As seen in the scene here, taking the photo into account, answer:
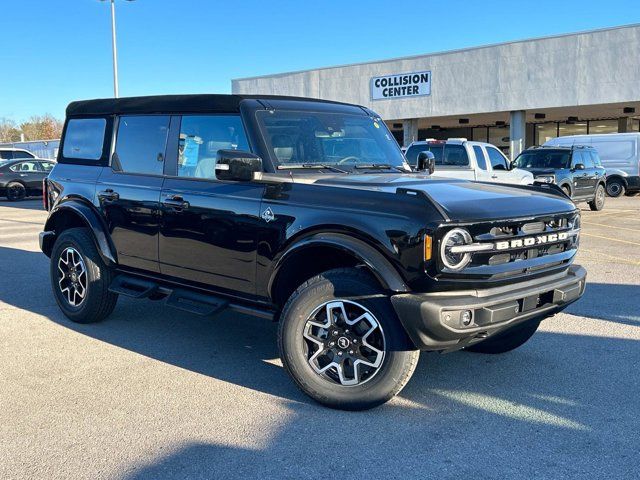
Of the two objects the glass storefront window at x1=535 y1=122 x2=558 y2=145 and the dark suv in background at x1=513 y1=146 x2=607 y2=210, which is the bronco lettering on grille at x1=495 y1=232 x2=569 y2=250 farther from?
the glass storefront window at x1=535 y1=122 x2=558 y2=145

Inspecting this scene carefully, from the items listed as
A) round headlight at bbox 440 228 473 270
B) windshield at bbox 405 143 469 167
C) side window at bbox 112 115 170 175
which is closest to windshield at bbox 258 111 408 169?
side window at bbox 112 115 170 175

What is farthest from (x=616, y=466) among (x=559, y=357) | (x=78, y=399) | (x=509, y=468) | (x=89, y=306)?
(x=89, y=306)

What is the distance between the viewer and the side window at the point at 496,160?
14391 mm

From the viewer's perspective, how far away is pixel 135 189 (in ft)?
16.3

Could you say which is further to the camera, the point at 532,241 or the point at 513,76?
the point at 513,76

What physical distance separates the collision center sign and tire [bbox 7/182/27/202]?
57.9 feet

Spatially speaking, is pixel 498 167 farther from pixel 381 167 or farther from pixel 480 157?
pixel 381 167

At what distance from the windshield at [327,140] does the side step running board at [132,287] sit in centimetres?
161

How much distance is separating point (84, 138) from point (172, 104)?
52.7 inches

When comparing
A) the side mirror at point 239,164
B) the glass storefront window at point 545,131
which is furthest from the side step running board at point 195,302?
the glass storefront window at point 545,131

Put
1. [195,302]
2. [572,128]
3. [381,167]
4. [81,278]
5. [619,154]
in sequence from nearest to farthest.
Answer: [195,302], [381,167], [81,278], [619,154], [572,128]

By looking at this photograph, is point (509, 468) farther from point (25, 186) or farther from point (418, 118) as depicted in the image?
point (418, 118)

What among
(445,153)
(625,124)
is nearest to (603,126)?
(625,124)

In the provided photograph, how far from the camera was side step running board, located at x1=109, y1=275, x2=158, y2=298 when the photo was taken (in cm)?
494
